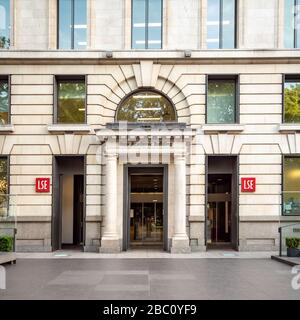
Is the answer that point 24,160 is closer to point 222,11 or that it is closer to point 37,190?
point 37,190

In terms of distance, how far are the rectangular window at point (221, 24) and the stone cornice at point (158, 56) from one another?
3.10ft

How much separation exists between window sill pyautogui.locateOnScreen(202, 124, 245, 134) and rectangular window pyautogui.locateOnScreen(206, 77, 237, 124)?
0.65m

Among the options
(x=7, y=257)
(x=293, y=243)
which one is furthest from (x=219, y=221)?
(x=7, y=257)

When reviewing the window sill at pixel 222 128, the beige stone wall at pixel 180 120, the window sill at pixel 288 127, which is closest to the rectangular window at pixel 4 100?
the beige stone wall at pixel 180 120

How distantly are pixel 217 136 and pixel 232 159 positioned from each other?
1.64 meters

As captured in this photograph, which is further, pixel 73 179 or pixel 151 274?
pixel 73 179

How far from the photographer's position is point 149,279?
12258mm

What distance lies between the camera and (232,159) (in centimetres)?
2009

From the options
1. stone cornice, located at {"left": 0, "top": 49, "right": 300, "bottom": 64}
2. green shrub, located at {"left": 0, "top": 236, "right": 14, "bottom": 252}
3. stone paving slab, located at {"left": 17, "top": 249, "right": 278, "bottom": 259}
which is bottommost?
stone paving slab, located at {"left": 17, "top": 249, "right": 278, "bottom": 259}

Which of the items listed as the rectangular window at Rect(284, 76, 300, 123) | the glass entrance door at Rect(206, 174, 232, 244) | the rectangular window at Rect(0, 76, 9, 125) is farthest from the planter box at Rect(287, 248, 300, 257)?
the rectangular window at Rect(0, 76, 9, 125)

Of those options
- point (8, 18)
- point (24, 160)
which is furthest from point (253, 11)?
point (24, 160)

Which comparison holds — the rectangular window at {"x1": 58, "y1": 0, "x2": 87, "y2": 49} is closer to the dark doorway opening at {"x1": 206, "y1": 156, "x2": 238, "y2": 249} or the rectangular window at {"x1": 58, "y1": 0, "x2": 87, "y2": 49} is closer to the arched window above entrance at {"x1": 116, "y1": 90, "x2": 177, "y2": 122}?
the arched window above entrance at {"x1": 116, "y1": 90, "x2": 177, "y2": 122}

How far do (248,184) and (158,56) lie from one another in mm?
7730

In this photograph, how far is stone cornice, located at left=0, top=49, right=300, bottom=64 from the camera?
757 inches
